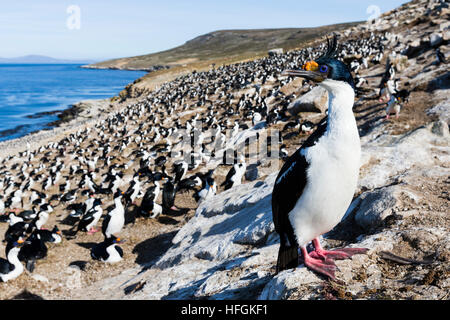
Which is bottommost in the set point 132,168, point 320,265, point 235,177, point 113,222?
point 113,222

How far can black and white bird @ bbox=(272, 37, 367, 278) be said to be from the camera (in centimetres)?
397

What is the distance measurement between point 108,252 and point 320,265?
33.7 ft

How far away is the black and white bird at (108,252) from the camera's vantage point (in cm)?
1241

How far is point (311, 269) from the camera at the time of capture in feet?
13.8

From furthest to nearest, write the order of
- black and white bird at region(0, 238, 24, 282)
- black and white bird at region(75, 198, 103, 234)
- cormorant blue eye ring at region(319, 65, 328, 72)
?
black and white bird at region(75, 198, 103, 234) → black and white bird at region(0, 238, 24, 282) → cormorant blue eye ring at region(319, 65, 328, 72)

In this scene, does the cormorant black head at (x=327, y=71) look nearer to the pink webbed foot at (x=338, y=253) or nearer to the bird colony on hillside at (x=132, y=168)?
the pink webbed foot at (x=338, y=253)

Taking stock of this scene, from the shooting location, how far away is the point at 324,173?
158 inches

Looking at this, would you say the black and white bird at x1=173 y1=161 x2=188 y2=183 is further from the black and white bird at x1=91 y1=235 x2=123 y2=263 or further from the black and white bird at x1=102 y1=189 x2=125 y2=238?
the black and white bird at x1=91 y1=235 x2=123 y2=263


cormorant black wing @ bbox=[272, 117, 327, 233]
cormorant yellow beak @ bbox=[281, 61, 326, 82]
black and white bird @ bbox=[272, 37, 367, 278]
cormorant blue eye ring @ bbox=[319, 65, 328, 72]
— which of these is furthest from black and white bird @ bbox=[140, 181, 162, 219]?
cormorant blue eye ring @ bbox=[319, 65, 328, 72]

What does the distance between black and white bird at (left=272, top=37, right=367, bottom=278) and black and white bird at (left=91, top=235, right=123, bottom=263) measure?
9.71m

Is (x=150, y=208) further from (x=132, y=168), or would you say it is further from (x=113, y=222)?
(x=132, y=168)

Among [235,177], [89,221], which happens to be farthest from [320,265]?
[89,221]
